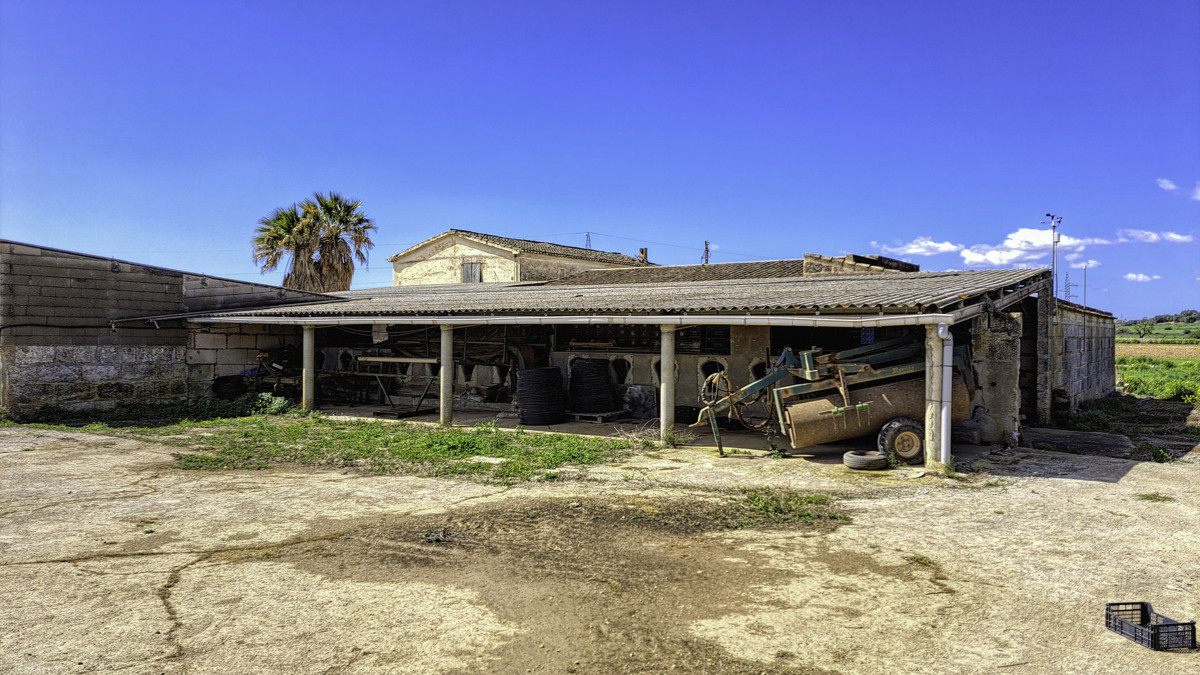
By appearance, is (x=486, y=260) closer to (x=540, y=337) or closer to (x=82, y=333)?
(x=540, y=337)

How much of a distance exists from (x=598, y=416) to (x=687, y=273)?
12.7m

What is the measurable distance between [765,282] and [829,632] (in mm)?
12109

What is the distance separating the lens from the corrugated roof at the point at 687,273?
23422 mm

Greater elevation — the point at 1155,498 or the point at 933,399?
the point at 933,399

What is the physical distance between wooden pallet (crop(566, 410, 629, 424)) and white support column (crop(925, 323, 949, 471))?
6.44 meters

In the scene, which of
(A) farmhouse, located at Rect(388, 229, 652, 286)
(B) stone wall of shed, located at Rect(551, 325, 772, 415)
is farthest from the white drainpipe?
(A) farmhouse, located at Rect(388, 229, 652, 286)

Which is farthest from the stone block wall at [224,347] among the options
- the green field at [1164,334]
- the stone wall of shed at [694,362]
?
the green field at [1164,334]

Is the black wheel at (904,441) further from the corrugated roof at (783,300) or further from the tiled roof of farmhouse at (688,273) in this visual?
the tiled roof of farmhouse at (688,273)

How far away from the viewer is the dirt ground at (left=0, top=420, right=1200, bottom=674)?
154 inches

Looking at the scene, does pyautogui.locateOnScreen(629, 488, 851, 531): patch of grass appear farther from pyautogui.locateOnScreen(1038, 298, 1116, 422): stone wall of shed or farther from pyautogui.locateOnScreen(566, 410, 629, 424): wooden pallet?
pyautogui.locateOnScreen(1038, 298, 1116, 422): stone wall of shed

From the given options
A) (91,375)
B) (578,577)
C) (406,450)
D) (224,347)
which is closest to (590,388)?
(406,450)

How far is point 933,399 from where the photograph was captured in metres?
8.82

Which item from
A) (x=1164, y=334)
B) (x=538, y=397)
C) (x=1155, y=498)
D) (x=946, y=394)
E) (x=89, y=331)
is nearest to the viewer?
(x=1155, y=498)

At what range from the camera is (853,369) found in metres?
9.48
